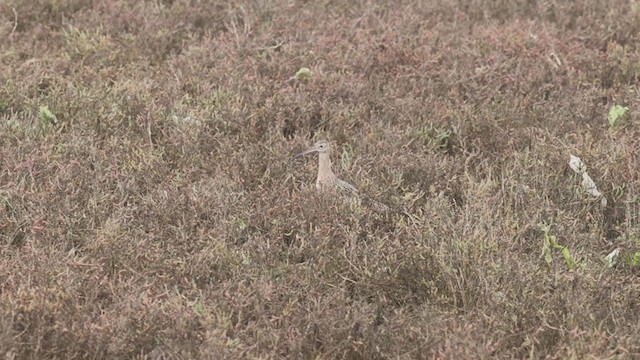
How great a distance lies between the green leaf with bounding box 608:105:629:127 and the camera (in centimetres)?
684

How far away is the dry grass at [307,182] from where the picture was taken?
4203 millimetres

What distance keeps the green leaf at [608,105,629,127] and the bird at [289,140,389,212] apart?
2.64 meters

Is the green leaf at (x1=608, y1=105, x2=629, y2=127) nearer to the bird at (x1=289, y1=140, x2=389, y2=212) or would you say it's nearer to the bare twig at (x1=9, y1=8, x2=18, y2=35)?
the bird at (x1=289, y1=140, x2=389, y2=212)

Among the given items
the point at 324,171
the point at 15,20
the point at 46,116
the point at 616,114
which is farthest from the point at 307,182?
the point at 15,20

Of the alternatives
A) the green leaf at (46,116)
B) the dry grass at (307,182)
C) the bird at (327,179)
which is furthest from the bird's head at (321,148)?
the green leaf at (46,116)

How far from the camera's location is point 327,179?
18.5 feet

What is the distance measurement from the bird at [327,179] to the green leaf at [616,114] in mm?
2637

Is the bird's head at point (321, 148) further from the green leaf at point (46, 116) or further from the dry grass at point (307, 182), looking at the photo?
the green leaf at point (46, 116)

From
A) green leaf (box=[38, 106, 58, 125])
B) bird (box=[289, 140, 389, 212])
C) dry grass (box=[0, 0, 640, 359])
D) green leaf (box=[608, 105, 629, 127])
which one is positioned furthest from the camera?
green leaf (box=[608, 105, 629, 127])

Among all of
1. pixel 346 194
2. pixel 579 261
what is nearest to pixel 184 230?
pixel 346 194

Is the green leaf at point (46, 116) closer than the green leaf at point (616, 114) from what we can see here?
Yes

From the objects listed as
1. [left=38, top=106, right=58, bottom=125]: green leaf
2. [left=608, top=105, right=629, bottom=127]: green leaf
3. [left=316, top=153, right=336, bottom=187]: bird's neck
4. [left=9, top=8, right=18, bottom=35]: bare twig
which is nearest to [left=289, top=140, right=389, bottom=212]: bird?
[left=316, top=153, right=336, bottom=187]: bird's neck

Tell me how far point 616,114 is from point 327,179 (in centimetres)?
294

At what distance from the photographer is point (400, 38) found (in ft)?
27.7
